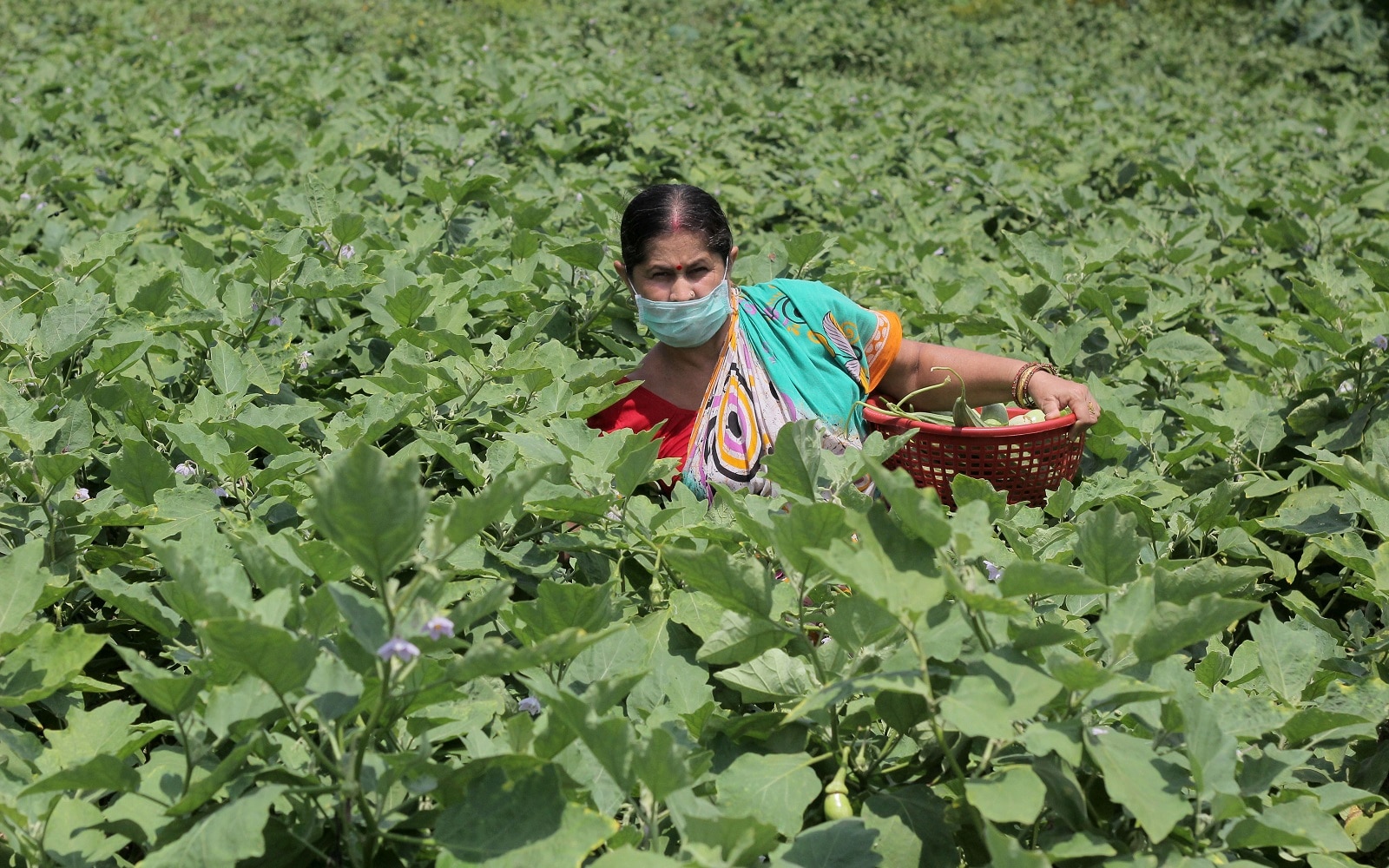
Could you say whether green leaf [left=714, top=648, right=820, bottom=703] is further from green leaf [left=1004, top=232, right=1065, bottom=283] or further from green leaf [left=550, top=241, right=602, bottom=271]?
green leaf [left=1004, top=232, right=1065, bottom=283]

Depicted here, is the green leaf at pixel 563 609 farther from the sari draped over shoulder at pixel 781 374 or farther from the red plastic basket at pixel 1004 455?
the red plastic basket at pixel 1004 455

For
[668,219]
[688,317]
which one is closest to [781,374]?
[688,317]

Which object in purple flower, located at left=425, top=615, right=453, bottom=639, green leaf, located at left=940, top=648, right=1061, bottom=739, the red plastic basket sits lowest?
the red plastic basket

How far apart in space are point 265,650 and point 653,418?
2002 millimetres

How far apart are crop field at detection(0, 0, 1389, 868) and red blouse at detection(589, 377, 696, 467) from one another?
24 cm

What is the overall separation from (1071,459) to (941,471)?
1.01ft

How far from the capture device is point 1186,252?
4012 mm

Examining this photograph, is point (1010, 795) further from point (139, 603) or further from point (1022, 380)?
point (1022, 380)

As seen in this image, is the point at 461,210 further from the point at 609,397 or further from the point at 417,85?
the point at 417,85

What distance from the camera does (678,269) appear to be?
3.11 metres

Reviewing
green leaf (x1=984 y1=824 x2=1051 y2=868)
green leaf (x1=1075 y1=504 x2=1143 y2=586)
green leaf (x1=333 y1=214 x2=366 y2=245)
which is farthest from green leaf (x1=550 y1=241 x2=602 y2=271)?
green leaf (x1=984 y1=824 x2=1051 y2=868)

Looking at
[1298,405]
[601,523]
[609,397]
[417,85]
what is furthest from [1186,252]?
[417,85]

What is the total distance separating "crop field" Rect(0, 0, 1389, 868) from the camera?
1334 millimetres

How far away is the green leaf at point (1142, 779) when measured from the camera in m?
1.29
